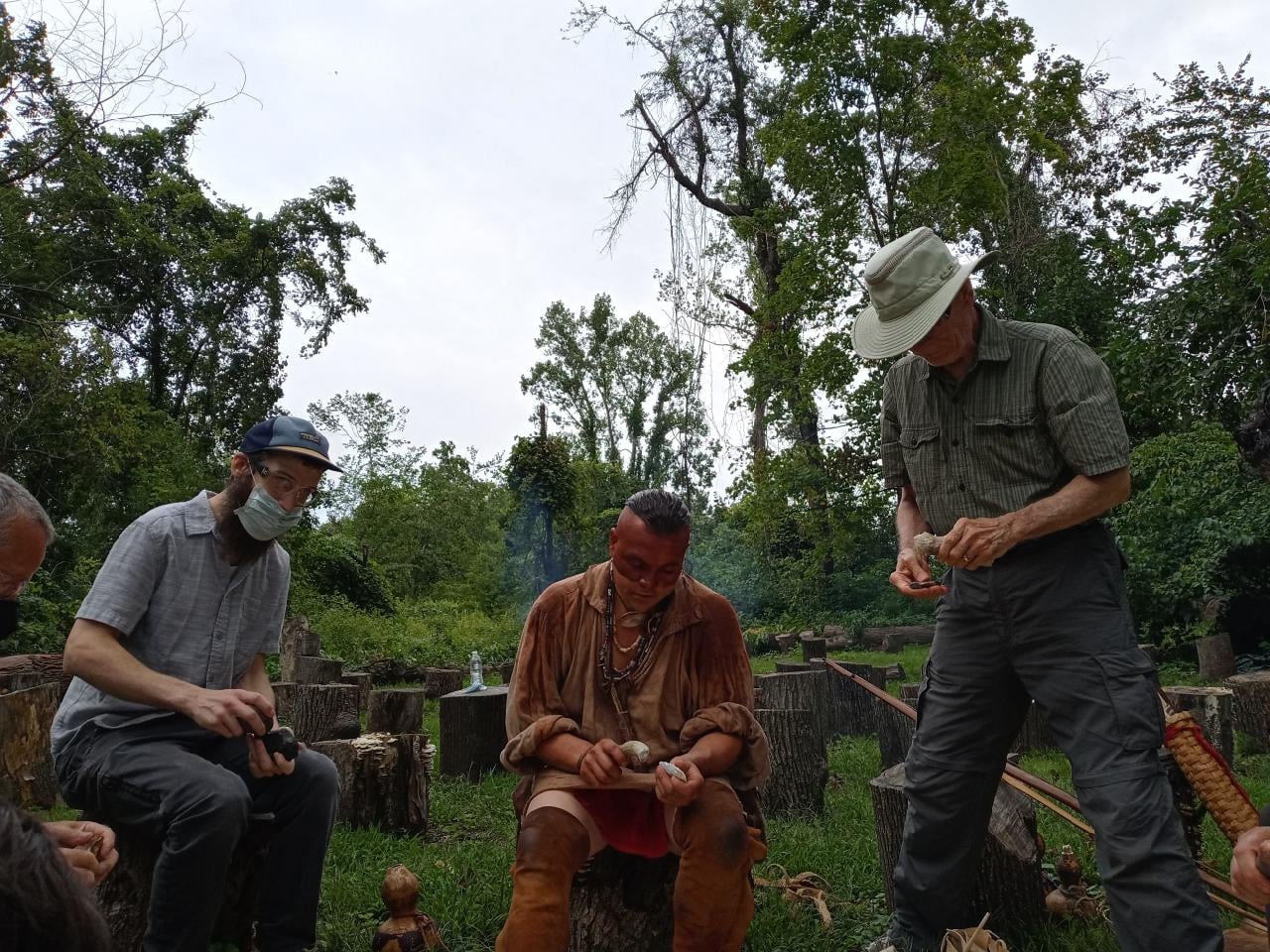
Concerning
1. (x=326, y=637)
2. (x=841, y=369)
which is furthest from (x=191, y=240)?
(x=841, y=369)

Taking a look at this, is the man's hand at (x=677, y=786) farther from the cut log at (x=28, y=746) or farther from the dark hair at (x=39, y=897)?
the cut log at (x=28, y=746)

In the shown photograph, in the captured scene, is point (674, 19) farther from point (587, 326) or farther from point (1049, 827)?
point (587, 326)

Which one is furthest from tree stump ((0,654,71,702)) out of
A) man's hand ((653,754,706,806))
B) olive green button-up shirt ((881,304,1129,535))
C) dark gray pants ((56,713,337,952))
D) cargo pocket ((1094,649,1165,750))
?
cargo pocket ((1094,649,1165,750))

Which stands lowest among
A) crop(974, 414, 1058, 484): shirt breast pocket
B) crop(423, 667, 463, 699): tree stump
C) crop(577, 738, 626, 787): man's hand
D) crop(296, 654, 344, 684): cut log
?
crop(577, 738, 626, 787): man's hand

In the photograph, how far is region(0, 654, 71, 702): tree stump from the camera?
8.74 meters

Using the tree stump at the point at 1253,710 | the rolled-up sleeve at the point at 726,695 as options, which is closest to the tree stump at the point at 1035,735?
the tree stump at the point at 1253,710

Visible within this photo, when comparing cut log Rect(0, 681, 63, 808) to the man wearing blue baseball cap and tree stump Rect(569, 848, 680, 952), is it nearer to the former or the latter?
the man wearing blue baseball cap

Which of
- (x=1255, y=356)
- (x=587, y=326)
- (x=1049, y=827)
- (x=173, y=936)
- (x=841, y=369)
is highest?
(x=587, y=326)

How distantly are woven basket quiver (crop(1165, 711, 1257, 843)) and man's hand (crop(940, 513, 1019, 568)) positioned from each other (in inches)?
35.3

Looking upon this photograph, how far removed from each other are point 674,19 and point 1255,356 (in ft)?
44.1

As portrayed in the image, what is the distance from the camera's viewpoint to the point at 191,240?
853 inches

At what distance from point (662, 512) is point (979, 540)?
0.95m

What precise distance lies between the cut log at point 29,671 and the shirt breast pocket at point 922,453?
7.63 m

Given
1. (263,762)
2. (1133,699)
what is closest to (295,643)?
(263,762)
